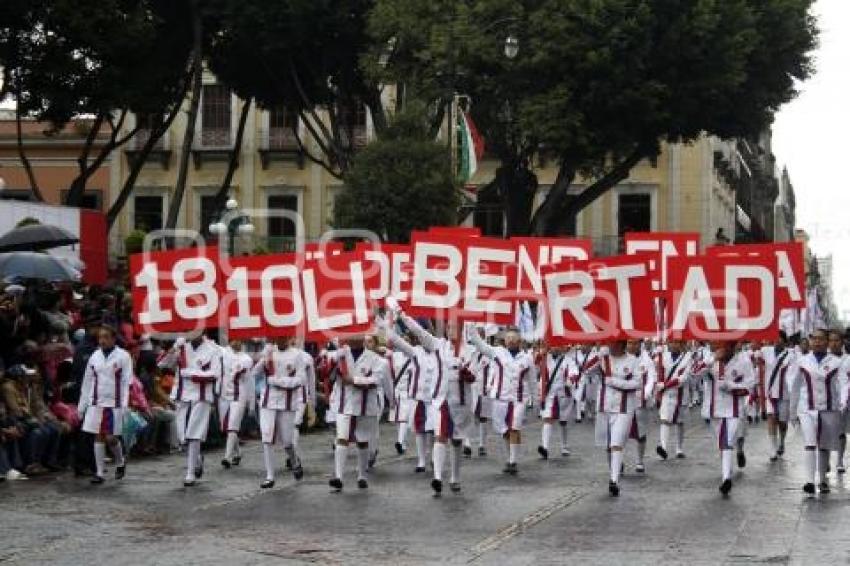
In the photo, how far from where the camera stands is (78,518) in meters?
15.5

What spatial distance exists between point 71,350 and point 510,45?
18.6 meters

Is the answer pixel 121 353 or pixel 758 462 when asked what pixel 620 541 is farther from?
pixel 758 462

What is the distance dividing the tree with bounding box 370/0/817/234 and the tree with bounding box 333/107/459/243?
359cm

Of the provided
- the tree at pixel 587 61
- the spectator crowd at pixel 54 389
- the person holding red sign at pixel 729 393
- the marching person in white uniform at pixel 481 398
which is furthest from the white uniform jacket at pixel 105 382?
the tree at pixel 587 61

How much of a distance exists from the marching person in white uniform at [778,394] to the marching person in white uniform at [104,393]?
9058 millimetres

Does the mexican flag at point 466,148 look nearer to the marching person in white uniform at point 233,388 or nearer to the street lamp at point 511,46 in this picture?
the street lamp at point 511,46

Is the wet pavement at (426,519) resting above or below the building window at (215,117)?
below

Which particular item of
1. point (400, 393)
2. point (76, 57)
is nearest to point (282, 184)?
point (76, 57)

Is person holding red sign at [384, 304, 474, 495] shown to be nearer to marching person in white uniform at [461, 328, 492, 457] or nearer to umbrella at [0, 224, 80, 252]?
marching person in white uniform at [461, 328, 492, 457]

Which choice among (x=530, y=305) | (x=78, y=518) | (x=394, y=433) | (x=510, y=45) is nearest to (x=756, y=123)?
(x=510, y=45)

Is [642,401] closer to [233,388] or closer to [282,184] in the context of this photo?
[233,388]

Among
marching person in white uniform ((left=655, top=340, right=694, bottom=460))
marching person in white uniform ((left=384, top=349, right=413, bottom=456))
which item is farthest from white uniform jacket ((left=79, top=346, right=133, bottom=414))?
marching person in white uniform ((left=655, top=340, right=694, bottom=460))

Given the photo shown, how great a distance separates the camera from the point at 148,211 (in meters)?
65.1

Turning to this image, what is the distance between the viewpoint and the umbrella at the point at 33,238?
24750 mm
